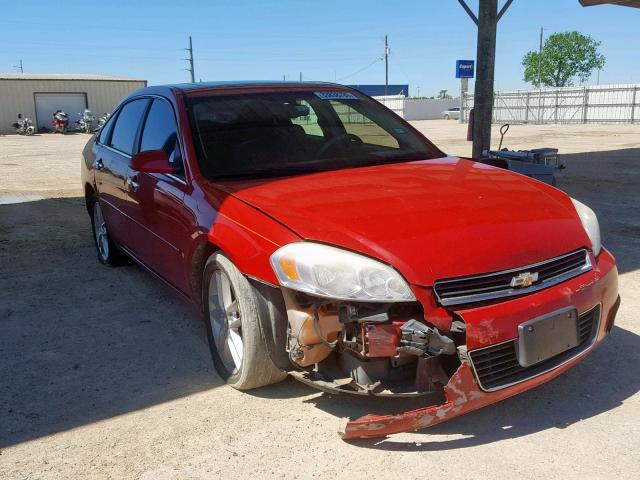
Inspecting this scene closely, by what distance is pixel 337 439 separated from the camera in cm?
262

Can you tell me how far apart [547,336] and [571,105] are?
3901cm

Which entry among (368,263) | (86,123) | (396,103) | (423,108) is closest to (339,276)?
(368,263)

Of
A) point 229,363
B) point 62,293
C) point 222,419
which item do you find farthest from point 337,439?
point 62,293

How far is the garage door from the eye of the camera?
128ft

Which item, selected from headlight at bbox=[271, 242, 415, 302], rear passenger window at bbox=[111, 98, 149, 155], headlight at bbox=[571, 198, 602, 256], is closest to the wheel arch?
rear passenger window at bbox=[111, 98, 149, 155]

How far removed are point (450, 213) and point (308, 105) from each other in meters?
1.69

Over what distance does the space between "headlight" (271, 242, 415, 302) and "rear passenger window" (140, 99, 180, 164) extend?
1364 mm

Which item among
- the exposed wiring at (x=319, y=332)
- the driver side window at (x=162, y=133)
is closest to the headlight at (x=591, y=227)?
the exposed wiring at (x=319, y=332)

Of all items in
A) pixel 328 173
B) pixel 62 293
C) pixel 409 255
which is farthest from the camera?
pixel 62 293

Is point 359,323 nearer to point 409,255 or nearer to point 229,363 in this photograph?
point 409,255

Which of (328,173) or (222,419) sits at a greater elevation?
(328,173)

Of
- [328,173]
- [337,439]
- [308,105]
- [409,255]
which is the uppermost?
[308,105]

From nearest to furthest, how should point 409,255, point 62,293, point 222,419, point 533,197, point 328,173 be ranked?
point 409,255
point 222,419
point 533,197
point 328,173
point 62,293

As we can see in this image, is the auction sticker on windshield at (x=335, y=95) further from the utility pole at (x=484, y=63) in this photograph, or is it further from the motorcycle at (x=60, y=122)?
the motorcycle at (x=60, y=122)
